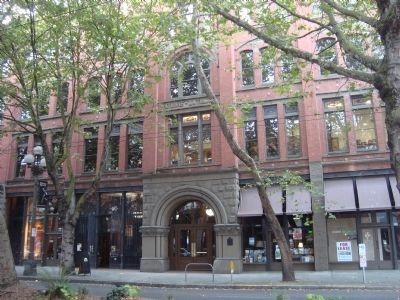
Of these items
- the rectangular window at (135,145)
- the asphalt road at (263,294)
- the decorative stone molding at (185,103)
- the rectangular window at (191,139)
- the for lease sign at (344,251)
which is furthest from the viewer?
the rectangular window at (135,145)

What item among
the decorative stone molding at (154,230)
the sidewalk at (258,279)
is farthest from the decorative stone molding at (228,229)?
the decorative stone molding at (154,230)

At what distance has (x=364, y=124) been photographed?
2338 cm

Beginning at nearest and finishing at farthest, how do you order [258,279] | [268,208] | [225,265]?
1. [268,208]
2. [258,279]
3. [225,265]

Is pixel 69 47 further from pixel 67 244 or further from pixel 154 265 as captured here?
pixel 154 265

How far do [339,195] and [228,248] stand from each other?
19.8ft

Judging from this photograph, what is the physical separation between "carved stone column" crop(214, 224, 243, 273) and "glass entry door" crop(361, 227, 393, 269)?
6023 millimetres

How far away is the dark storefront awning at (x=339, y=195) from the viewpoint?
21719 mm

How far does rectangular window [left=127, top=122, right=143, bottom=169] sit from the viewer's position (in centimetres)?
2711

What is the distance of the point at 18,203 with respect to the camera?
1200 inches

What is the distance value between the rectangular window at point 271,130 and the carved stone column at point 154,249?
7.07 meters

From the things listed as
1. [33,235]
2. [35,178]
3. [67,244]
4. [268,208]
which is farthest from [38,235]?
[268,208]

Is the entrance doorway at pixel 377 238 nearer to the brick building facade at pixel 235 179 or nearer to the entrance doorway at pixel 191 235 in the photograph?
the brick building facade at pixel 235 179

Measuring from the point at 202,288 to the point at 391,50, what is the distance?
12561 millimetres

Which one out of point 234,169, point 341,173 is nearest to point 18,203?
point 234,169
